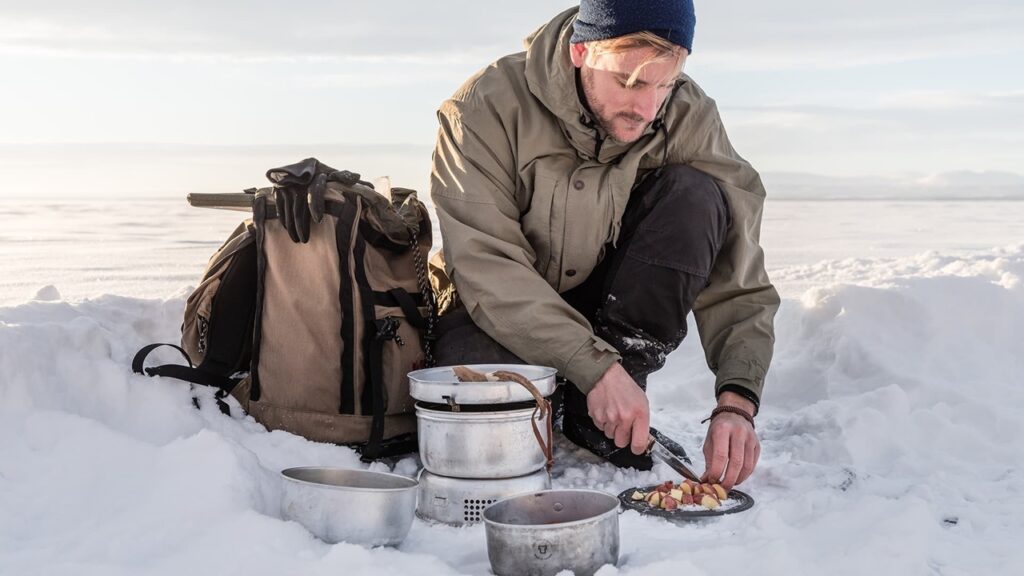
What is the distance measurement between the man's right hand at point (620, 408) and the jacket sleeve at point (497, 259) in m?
0.04

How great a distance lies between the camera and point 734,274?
3.21 m

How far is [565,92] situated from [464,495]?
120cm

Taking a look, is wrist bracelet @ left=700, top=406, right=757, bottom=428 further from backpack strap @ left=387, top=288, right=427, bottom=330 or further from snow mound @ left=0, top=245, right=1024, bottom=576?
backpack strap @ left=387, top=288, right=427, bottom=330

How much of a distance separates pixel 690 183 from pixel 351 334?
3.74 feet

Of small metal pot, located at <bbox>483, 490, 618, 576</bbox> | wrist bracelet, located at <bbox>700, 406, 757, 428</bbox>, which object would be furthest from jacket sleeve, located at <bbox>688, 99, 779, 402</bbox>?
small metal pot, located at <bbox>483, 490, 618, 576</bbox>

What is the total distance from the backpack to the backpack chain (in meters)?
0.04

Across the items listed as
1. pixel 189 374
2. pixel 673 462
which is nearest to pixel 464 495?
pixel 673 462

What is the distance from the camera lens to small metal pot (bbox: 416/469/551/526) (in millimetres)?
2652

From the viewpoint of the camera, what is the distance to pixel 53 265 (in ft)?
26.7

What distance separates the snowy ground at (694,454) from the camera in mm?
2262

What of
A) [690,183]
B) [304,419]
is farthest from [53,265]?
[690,183]

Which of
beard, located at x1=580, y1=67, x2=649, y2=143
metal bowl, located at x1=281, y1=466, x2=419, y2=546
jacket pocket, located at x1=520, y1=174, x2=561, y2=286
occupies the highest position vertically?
beard, located at x1=580, y1=67, x2=649, y2=143

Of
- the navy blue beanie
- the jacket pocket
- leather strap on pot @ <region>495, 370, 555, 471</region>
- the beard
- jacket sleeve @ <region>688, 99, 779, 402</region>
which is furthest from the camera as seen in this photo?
jacket sleeve @ <region>688, 99, 779, 402</region>

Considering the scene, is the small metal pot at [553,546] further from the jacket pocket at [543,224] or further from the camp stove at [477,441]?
the jacket pocket at [543,224]
